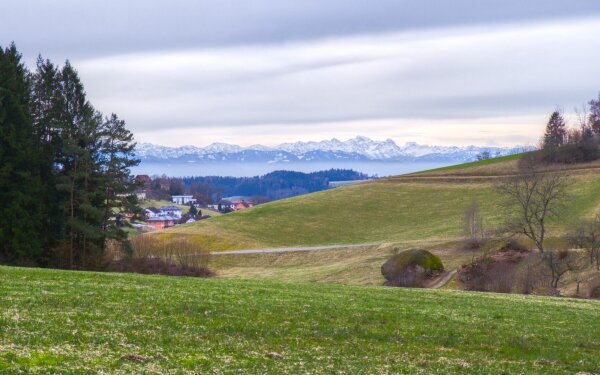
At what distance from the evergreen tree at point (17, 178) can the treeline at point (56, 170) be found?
0.27 ft

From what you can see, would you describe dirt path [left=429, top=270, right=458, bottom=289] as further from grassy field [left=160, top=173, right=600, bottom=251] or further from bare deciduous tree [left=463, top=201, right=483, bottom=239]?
grassy field [left=160, top=173, right=600, bottom=251]

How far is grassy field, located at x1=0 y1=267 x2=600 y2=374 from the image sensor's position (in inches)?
629

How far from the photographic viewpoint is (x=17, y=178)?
196ft

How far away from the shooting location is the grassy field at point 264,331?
15977 mm

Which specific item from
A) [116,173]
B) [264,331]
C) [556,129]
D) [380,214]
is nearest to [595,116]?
[556,129]

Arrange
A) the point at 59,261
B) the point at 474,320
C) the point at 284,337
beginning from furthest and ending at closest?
the point at 59,261, the point at 474,320, the point at 284,337

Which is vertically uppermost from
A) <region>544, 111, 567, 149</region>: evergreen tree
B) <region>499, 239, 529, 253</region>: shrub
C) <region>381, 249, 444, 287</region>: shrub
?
<region>544, 111, 567, 149</region>: evergreen tree

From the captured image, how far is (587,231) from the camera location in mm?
75500

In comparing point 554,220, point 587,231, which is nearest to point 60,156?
point 587,231

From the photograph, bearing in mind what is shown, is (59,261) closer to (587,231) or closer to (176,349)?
(176,349)

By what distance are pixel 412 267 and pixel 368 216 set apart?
178ft

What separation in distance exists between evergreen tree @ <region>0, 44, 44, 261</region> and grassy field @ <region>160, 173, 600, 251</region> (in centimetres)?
4197

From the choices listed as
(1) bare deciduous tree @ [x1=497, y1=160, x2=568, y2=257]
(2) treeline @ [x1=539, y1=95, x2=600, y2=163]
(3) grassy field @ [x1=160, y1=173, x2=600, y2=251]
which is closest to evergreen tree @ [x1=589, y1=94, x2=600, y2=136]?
(2) treeline @ [x1=539, y1=95, x2=600, y2=163]

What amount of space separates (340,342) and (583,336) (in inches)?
369
